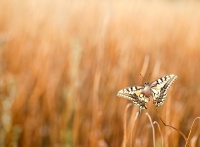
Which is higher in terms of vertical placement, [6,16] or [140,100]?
[6,16]

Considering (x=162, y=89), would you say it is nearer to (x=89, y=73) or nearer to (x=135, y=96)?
(x=135, y=96)

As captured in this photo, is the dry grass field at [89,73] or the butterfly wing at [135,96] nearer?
the butterfly wing at [135,96]

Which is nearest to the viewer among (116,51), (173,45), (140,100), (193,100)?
(140,100)

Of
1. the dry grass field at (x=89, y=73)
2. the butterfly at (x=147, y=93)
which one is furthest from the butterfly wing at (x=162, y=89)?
the dry grass field at (x=89, y=73)

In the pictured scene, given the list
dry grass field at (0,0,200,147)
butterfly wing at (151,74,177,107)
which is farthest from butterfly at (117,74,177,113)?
dry grass field at (0,0,200,147)

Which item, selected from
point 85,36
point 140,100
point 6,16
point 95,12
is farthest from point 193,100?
point 95,12

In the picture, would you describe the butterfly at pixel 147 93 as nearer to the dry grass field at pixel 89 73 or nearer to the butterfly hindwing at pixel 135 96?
the butterfly hindwing at pixel 135 96

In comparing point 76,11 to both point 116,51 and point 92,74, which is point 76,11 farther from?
point 92,74
